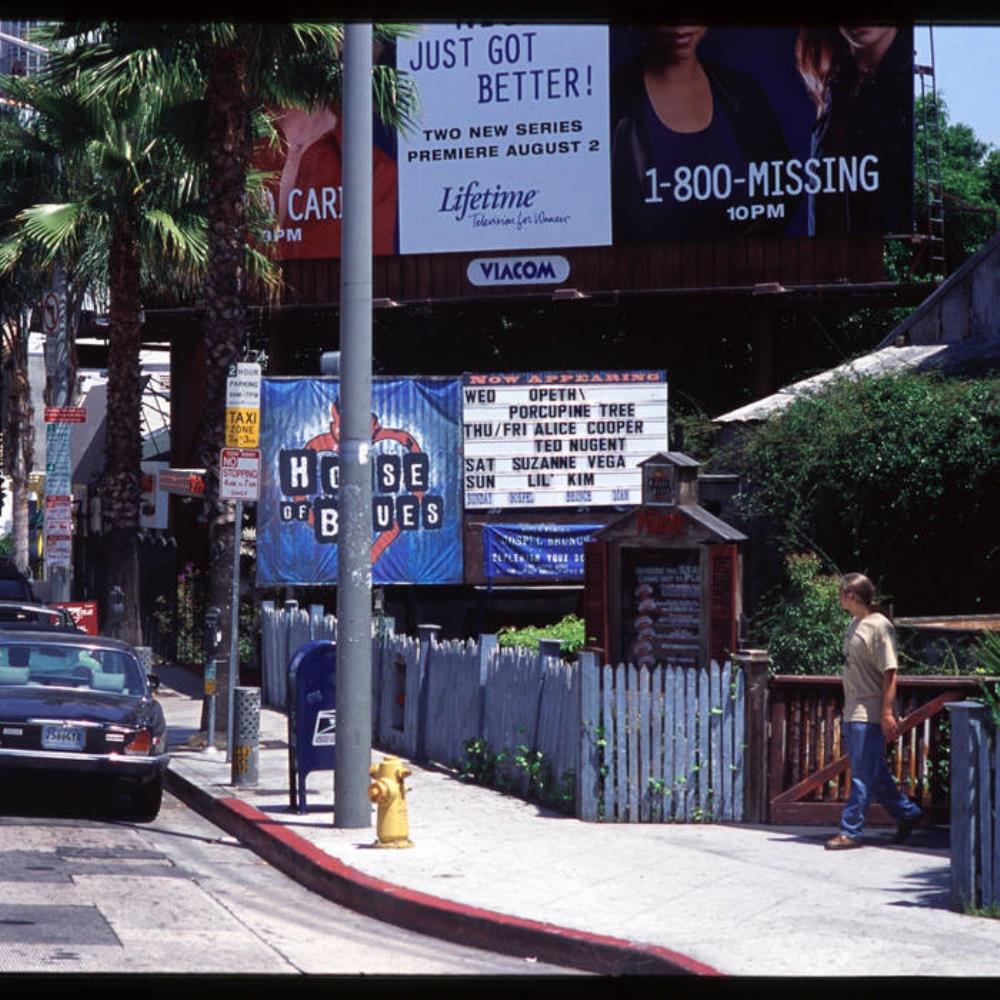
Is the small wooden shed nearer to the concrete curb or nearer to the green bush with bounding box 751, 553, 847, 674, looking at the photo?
the green bush with bounding box 751, 553, 847, 674

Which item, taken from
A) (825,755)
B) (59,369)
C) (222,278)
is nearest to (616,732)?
(825,755)

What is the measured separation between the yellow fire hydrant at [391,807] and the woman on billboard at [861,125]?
20.5 m

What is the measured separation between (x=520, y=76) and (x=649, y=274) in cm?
409

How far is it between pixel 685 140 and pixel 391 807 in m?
21.0

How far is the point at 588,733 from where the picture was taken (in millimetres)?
13320

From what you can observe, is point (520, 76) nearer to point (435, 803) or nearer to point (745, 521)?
point (745, 521)

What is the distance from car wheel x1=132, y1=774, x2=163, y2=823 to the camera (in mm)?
14219

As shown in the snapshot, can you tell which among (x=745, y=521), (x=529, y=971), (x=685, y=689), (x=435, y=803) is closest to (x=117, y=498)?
(x=745, y=521)

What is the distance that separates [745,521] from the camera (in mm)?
20438

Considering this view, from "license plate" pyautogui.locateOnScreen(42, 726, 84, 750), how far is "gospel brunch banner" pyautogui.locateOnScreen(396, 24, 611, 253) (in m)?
19.5

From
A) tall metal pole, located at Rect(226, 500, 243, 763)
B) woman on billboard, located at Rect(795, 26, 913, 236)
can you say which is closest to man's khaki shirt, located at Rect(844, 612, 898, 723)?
tall metal pole, located at Rect(226, 500, 243, 763)

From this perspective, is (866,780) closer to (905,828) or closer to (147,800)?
(905,828)

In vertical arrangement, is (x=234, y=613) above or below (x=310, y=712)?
above

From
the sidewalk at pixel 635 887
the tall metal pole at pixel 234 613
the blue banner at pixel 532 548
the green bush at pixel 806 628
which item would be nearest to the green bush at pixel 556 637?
the green bush at pixel 806 628
